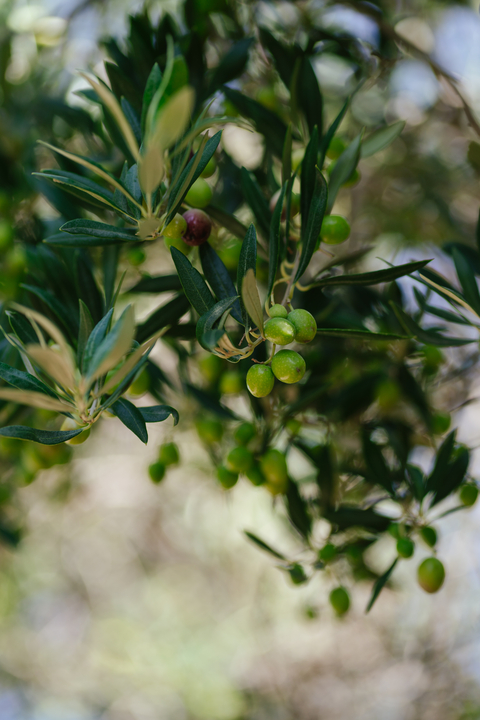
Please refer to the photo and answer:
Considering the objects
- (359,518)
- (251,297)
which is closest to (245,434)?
(359,518)

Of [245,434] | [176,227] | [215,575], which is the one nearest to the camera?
[176,227]

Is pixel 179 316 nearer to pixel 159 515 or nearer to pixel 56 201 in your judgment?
pixel 56 201

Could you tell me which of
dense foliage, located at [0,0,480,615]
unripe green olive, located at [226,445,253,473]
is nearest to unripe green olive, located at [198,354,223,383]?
dense foliage, located at [0,0,480,615]

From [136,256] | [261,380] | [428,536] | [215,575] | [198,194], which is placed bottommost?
[215,575]

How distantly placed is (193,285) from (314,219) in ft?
0.58

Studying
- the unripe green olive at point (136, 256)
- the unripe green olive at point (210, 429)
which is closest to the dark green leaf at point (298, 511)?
the unripe green olive at point (210, 429)

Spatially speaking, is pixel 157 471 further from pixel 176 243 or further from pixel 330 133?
pixel 330 133

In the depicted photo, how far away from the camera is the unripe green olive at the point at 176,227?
60cm

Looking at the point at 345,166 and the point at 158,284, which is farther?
the point at 158,284

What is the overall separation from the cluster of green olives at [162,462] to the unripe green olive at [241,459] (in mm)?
201

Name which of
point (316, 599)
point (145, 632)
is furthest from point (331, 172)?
point (145, 632)

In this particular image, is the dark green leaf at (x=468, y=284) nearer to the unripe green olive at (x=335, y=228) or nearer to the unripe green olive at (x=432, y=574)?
the unripe green olive at (x=335, y=228)

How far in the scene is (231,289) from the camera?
2.04 ft

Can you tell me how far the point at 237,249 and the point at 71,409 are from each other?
50cm
